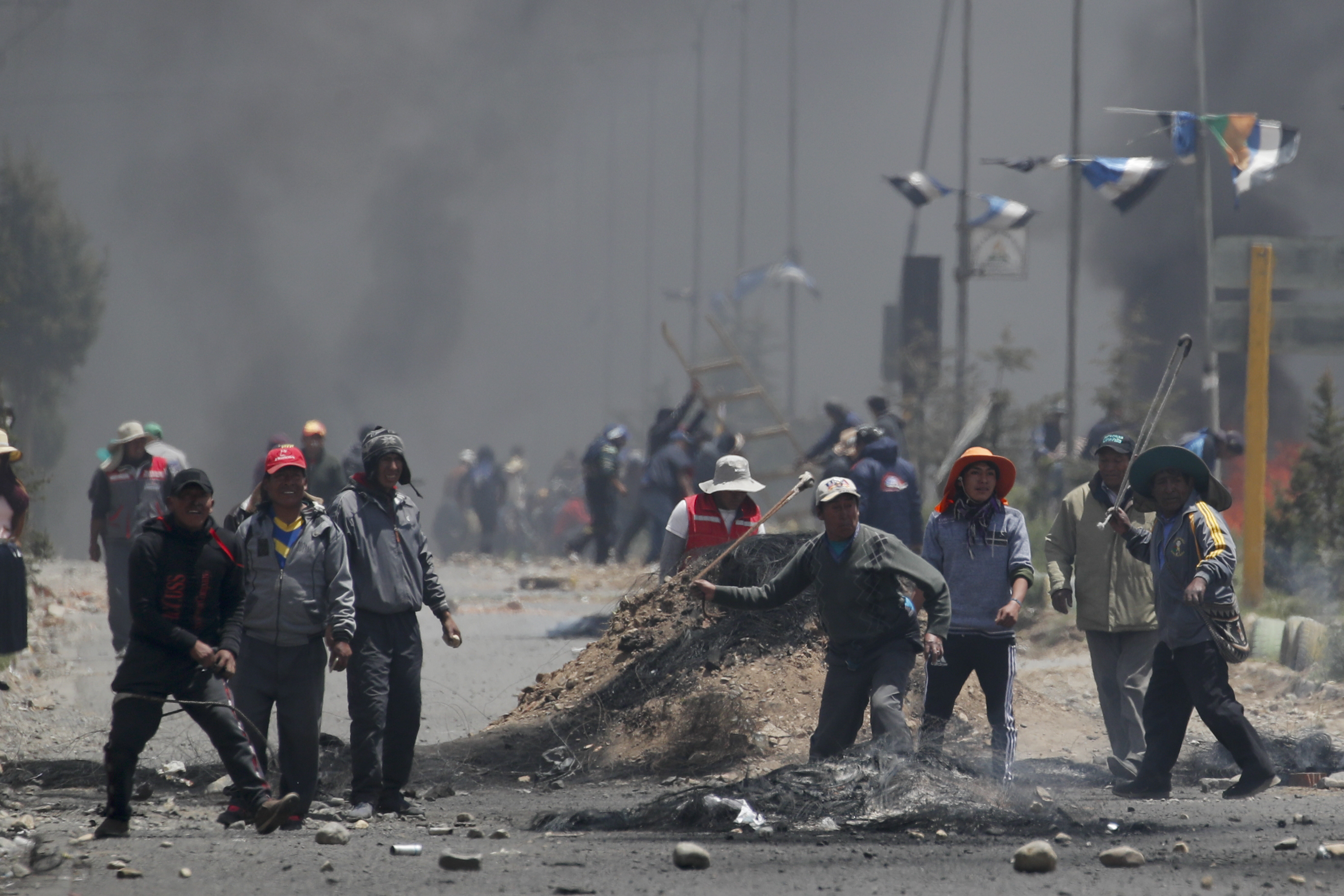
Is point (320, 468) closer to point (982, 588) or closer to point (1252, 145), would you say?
point (982, 588)

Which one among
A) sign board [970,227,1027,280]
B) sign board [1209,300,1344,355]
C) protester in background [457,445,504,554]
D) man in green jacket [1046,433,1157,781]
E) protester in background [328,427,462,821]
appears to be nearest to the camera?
protester in background [328,427,462,821]

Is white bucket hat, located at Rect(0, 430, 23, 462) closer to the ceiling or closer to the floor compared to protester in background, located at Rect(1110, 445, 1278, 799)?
closer to the ceiling

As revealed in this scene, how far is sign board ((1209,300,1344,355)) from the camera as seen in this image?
1202cm

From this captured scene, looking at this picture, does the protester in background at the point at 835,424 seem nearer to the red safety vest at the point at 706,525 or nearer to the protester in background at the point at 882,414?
the protester in background at the point at 882,414

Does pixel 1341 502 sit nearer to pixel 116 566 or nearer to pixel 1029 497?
pixel 1029 497

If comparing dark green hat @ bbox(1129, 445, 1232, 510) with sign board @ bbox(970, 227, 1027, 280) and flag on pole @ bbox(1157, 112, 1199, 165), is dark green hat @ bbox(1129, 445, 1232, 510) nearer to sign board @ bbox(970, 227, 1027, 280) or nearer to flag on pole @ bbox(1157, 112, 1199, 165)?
flag on pole @ bbox(1157, 112, 1199, 165)

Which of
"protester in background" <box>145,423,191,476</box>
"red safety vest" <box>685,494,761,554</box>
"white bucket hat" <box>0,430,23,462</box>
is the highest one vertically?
"white bucket hat" <box>0,430,23,462</box>

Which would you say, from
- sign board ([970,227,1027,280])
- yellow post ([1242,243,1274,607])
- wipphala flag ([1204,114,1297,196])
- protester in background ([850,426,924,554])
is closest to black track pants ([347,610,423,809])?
protester in background ([850,426,924,554])

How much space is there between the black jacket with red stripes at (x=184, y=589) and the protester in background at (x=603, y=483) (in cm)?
1234

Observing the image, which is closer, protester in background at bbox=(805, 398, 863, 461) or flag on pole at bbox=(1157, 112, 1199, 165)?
flag on pole at bbox=(1157, 112, 1199, 165)

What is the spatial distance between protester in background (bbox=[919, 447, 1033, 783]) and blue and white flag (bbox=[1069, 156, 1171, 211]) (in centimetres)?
923

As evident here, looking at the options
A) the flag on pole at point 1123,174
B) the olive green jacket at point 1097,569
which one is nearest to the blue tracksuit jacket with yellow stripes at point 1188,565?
the olive green jacket at point 1097,569

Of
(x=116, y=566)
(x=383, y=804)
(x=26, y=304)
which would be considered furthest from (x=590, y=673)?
(x=26, y=304)

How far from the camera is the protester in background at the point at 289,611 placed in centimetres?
607
